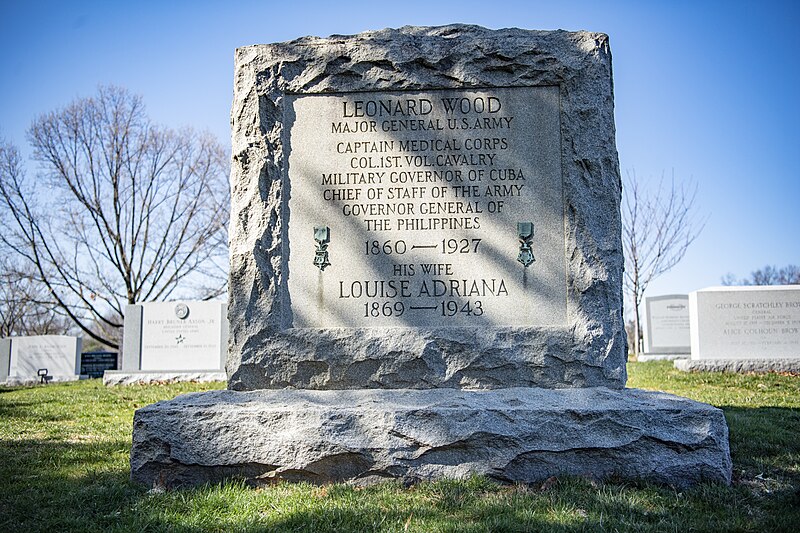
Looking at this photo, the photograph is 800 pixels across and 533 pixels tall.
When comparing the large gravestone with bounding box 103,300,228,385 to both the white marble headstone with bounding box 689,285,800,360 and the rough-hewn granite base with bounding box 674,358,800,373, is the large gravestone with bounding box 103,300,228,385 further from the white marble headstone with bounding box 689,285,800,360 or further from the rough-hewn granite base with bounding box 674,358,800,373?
the white marble headstone with bounding box 689,285,800,360

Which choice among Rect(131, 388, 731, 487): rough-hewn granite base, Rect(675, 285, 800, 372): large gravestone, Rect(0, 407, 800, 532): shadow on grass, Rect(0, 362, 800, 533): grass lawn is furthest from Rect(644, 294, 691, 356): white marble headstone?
Rect(131, 388, 731, 487): rough-hewn granite base

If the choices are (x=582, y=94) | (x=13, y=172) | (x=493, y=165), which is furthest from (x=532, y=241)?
(x=13, y=172)

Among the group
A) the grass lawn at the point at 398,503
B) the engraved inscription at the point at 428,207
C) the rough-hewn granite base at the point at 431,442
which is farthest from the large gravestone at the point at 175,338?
the rough-hewn granite base at the point at 431,442

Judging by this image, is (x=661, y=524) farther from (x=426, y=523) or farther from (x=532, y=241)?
(x=532, y=241)

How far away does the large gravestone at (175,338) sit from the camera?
48.5ft

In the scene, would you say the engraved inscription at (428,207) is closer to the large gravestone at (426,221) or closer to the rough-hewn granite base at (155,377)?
the large gravestone at (426,221)

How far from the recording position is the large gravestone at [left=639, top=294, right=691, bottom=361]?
56.6ft

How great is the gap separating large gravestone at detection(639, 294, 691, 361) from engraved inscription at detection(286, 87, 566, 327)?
45.8 ft

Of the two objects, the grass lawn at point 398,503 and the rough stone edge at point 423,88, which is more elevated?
the rough stone edge at point 423,88

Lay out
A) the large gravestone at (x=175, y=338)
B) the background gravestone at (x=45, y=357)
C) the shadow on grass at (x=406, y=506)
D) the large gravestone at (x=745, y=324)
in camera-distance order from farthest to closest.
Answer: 1. the background gravestone at (x=45, y=357)
2. the large gravestone at (x=175, y=338)
3. the large gravestone at (x=745, y=324)
4. the shadow on grass at (x=406, y=506)

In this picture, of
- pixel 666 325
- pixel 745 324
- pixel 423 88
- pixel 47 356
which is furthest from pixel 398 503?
pixel 47 356

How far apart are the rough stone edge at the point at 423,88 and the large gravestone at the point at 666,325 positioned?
1371cm

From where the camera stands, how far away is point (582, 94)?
4.85 m

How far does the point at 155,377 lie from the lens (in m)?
14.0
